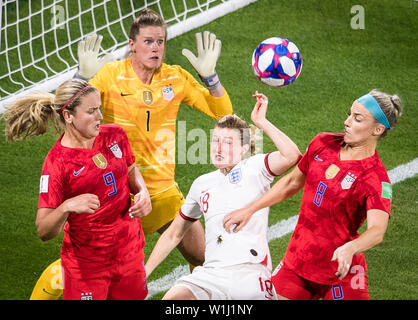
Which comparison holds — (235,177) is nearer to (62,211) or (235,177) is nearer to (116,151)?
(116,151)

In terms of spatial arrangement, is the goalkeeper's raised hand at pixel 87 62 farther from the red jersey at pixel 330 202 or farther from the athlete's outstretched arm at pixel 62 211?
the red jersey at pixel 330 202

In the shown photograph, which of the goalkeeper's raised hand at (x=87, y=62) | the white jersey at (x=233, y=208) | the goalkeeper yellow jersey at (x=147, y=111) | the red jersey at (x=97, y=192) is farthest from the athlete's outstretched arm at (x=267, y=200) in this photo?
the goalkeeper's raised hand at (x=87, y=62)

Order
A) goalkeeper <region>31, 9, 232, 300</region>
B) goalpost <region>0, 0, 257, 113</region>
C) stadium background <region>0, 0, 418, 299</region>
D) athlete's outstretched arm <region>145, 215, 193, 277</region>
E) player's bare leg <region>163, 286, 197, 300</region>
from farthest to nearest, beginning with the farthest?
1. goalpost <region>0, 0, 257, 113</region>
2. stadium background <region>0, 0, 418, 299</region>
3. goalkeeper <region>31, 9, 232, 300</region>
4. athlete's outstretched arm <region>145, 215, 193, 277</region>
5. player's bare leg <region>163, 286, 197, 300</region>

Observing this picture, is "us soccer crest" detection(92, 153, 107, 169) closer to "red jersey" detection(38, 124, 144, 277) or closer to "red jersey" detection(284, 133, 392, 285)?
"red jersey" detection(38, 124, 144, 277)

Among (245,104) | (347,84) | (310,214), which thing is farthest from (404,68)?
(310,214)

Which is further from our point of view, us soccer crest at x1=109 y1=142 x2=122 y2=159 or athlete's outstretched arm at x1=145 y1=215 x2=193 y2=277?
athlete's outstretched arm at x1=145 y1=215 x2=193 y2=277

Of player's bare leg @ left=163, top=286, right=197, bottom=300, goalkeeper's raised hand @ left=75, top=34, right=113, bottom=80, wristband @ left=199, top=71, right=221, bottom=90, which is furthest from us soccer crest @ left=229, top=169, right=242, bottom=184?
goalkeeper's raised hand @ left=75, top=34, right=113, bottom=80

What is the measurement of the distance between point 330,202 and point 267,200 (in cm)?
42

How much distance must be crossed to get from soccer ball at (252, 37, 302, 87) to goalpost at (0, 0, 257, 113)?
3836mm

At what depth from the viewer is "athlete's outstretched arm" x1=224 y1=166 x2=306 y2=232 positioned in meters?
5.58

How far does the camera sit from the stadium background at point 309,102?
24.9ft

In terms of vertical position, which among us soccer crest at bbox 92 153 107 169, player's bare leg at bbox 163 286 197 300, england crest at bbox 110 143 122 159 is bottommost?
player's bare leg at bbox 163 286 197 300

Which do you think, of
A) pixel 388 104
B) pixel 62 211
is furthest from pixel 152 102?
pixel 388 104

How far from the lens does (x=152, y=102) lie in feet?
22.1
